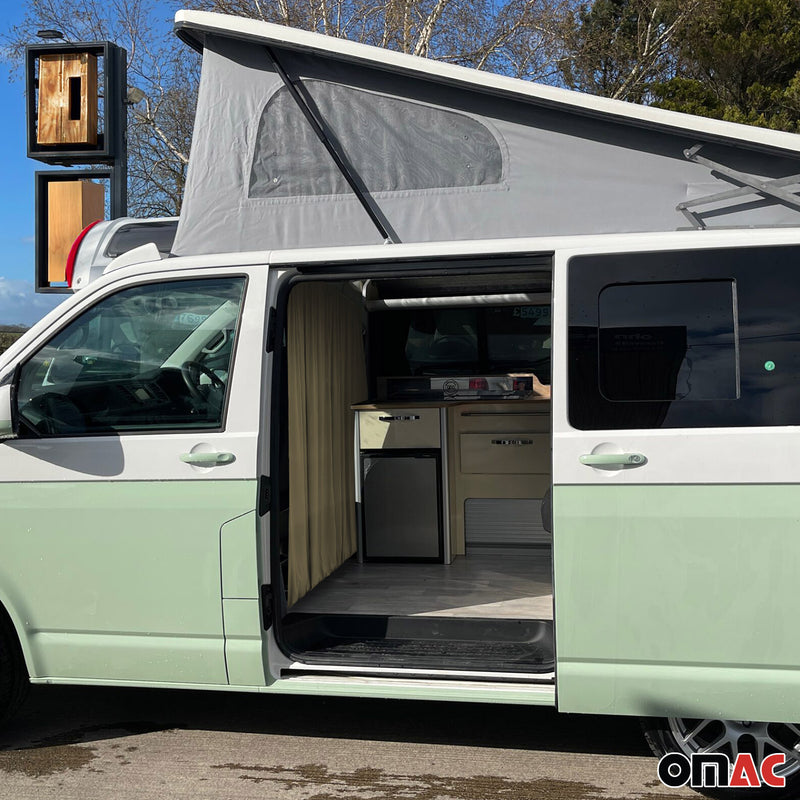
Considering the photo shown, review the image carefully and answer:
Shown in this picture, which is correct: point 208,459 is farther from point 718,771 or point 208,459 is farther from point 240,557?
point 718,771

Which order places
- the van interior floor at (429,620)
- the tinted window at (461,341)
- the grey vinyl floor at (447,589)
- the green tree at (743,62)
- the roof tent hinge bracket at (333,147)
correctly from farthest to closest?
the green tree at (743,62), the tinted window at (461,341), the grey vinyl floor at (447,589), the roof tent hinge bracket at (333,147), the van interior floor at (429,620)

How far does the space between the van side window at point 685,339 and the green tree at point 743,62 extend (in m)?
15.1

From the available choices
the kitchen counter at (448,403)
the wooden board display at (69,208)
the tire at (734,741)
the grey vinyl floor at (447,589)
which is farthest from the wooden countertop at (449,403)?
the wooden board display at (69,208)

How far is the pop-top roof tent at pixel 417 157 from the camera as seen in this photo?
134 inches

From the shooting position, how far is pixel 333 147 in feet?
12.0

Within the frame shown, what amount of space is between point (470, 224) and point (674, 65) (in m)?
19.2

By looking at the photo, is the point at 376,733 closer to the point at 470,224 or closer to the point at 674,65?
the point at 470,224

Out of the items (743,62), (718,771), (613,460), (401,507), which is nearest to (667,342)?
(613,460)

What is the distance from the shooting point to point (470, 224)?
3559 millimetres

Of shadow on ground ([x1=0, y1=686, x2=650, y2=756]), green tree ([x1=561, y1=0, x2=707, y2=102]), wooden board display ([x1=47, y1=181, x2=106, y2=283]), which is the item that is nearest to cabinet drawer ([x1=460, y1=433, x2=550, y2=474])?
shadow on ground ([x1=0, y1=686, x2=650, y2=756])

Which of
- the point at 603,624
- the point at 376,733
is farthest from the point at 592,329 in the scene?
the point at 376,733

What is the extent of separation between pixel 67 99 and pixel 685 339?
9.04 metres

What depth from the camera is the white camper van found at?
2.93 meters

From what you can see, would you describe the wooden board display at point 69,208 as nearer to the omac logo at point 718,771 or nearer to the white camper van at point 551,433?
the white camper van at point 551,433
